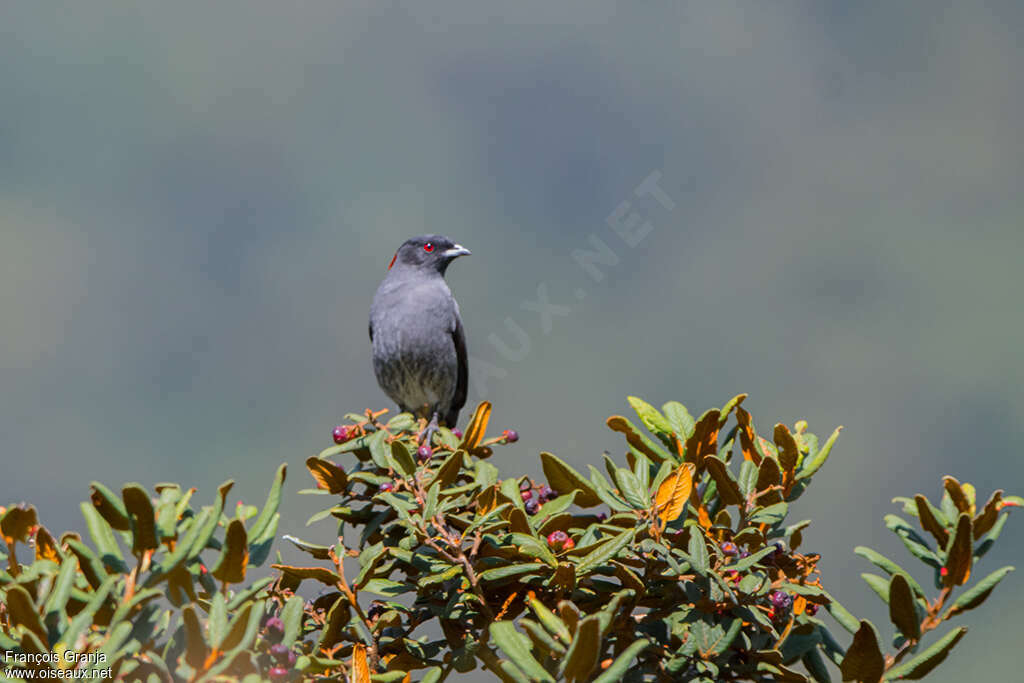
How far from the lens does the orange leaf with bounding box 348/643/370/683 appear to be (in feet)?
8.56

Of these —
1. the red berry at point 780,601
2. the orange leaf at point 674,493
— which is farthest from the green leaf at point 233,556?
the red berry at point 780,601

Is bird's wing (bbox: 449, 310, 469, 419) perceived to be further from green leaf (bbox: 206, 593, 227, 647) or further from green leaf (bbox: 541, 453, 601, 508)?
green leaf (bbox: 206, 593, 227, 647)

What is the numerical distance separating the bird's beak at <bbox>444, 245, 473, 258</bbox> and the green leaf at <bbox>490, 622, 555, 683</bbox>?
17.9ft

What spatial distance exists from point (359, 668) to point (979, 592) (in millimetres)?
1560

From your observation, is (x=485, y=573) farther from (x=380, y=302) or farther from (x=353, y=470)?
(x=380, y=302)

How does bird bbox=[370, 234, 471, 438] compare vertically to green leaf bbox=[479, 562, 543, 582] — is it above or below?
above

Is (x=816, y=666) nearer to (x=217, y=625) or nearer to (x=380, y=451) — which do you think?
(x=380, y=451)

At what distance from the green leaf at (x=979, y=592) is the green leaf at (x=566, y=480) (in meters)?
0.97

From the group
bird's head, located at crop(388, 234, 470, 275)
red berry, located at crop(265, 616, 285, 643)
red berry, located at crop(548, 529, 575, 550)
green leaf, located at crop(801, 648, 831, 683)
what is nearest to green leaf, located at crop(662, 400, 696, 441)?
red berry, located at crop(548, 529, 575, 550)

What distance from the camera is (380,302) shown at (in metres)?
7.58

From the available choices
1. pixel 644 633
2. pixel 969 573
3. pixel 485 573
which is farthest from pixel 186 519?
pixel 969 573

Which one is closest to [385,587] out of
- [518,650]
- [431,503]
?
[431,503]

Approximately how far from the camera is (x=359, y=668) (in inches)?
104

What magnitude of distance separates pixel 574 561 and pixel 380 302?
5086mm
